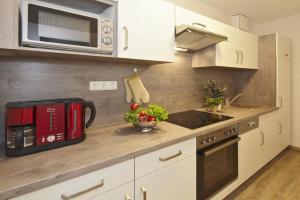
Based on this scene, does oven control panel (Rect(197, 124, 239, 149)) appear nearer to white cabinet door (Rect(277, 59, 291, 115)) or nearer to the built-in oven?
the built-in oven

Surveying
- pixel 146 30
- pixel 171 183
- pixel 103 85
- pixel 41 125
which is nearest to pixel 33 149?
pixel 41 125

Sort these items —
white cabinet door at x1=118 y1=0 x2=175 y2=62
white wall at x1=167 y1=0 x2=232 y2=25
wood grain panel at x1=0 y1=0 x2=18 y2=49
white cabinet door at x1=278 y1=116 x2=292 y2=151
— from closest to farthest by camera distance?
wood grain panel at x1=0 y1=0 x2=18 y2=49, white cabinet door at x1=118 y1=0 x2=175 y2=62, white wall at x1=167 y1=0 x2=232 y2=25, white cabinet door at x1=278 y1=116 x2=292 y2=151

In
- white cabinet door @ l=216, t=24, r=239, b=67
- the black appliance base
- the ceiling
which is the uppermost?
the ceiling

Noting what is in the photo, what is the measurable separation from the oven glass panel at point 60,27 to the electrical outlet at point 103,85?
16.8 inches

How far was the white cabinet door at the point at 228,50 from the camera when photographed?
2.13m

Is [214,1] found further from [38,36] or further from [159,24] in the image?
[38,36]

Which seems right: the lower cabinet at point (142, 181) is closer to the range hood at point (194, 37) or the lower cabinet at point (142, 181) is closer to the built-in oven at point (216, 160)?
the built-in oven at point (216, 160)

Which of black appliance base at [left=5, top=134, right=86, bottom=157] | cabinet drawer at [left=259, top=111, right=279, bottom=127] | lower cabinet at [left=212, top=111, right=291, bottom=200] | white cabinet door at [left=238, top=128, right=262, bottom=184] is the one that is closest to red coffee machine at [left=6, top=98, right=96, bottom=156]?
black appliance base at [left=5, top=134, right=86, bottom=157]

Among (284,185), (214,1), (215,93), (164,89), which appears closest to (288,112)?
(284,185)

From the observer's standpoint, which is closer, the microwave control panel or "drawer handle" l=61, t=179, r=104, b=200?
"drawer handle" l=61, t=179, r=104, b=200

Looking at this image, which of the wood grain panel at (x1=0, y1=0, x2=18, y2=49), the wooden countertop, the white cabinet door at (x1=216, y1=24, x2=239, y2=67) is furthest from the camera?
the white cabinet door at (x1=216, y1=24, x2=239, y2=67)

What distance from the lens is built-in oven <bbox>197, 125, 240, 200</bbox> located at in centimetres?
148

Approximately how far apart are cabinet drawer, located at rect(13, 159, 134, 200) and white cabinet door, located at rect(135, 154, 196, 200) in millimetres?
118

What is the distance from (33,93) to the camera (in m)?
1.26
